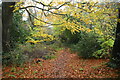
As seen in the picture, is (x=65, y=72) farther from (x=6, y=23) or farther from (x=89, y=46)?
(x=6, y=23)

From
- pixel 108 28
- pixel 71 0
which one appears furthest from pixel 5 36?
pixel 108 28

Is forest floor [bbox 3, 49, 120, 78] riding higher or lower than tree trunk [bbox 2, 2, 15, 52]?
lower

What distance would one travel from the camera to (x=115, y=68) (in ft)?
16.1

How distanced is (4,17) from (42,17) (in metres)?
2.33

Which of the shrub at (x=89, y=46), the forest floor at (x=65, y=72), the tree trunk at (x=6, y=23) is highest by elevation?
the tree trunk at (x=6, y=23)

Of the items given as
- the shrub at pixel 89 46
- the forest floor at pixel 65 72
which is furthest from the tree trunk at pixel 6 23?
the shrub at pixel 89 46

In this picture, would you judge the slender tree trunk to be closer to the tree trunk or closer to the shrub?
the shrub

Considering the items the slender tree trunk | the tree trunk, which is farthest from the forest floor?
the tree trunk

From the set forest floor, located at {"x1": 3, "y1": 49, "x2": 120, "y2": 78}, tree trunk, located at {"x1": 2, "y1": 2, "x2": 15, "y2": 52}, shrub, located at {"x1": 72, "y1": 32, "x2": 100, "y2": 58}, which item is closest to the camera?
forest floor, located at {"x1": 3, "y1": 49, "x2": 120, "y2": 78}

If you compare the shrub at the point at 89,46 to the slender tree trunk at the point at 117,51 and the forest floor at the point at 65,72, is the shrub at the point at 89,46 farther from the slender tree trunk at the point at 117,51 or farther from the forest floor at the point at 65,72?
the slender tree trunk at the point at 117,51

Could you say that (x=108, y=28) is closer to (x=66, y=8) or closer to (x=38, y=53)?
(x=66, y=8)

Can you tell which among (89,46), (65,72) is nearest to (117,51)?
(65,72)

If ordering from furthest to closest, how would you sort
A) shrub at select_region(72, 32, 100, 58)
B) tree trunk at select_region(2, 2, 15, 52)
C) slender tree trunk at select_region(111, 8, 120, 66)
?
1. shrub at select_region(72, 32, 100, 58)
2. tree trunk at select_region(2, 2, 15, 52)
3. slender tree trunk at select_region(111, 8, 120, 66)

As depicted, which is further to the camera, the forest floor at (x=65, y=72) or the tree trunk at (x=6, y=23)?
the tree trunk at (x=6, y=23)
